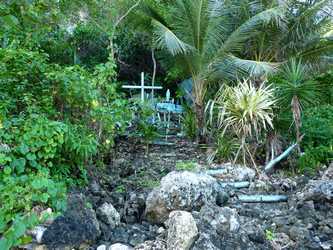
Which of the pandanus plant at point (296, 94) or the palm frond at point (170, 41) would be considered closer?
the pandanus plant at point (296, 94)

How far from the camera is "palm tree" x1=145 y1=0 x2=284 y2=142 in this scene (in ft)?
23.0

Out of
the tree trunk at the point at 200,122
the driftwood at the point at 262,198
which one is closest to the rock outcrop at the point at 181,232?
the driftwood at the point at 262,198

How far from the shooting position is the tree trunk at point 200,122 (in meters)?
7.10

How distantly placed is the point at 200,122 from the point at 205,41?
5.03ft

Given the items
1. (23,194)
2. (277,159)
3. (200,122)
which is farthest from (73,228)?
(200,122)

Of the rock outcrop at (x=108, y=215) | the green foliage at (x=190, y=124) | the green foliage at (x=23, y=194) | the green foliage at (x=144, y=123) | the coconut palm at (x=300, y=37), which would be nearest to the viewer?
the green foliage at (x=23, y=194)

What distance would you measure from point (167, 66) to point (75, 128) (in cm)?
554

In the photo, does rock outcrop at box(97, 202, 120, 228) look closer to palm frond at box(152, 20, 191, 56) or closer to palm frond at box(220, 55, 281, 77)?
palm frond at box(152, 20, 191, 56)

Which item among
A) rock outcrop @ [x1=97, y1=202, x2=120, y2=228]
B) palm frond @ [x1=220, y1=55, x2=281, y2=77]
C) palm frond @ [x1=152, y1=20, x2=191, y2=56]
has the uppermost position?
palm frond @ [x1=152, y1=20, x2=191, y2=56]

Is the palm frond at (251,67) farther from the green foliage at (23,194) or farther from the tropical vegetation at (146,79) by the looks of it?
the green foliage at (23,194)

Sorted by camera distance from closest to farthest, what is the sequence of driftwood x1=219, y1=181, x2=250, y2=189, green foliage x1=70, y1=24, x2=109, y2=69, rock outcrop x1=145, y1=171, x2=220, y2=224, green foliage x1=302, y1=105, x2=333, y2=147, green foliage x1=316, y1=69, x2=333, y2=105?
1. rock outcrop x1=145, y1=171, x2=220, y2=224
2. driftwood x1=219, y1=181, x2=250, y2=189
3. green foliage x1=302, y1=105, x2=333, y2=147
4. green foliage x1=316, y1=69, x2=333, y2=105
5. green foliage x1=70, y1=24, x2=109, y2=69

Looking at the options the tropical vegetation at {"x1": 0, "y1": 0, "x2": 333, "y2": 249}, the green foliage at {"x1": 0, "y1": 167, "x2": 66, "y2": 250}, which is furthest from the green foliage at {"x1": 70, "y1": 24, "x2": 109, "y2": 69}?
the green foliage at {"x1": 0, "y1": 167, "x2": 66, "y2": 250}

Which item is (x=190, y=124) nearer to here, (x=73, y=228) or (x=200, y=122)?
(x=200, y=122)

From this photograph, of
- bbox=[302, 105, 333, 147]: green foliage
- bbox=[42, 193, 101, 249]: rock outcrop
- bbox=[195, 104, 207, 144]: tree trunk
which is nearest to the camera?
bbox=[42, 193, 101, 249]: rock outcrop
